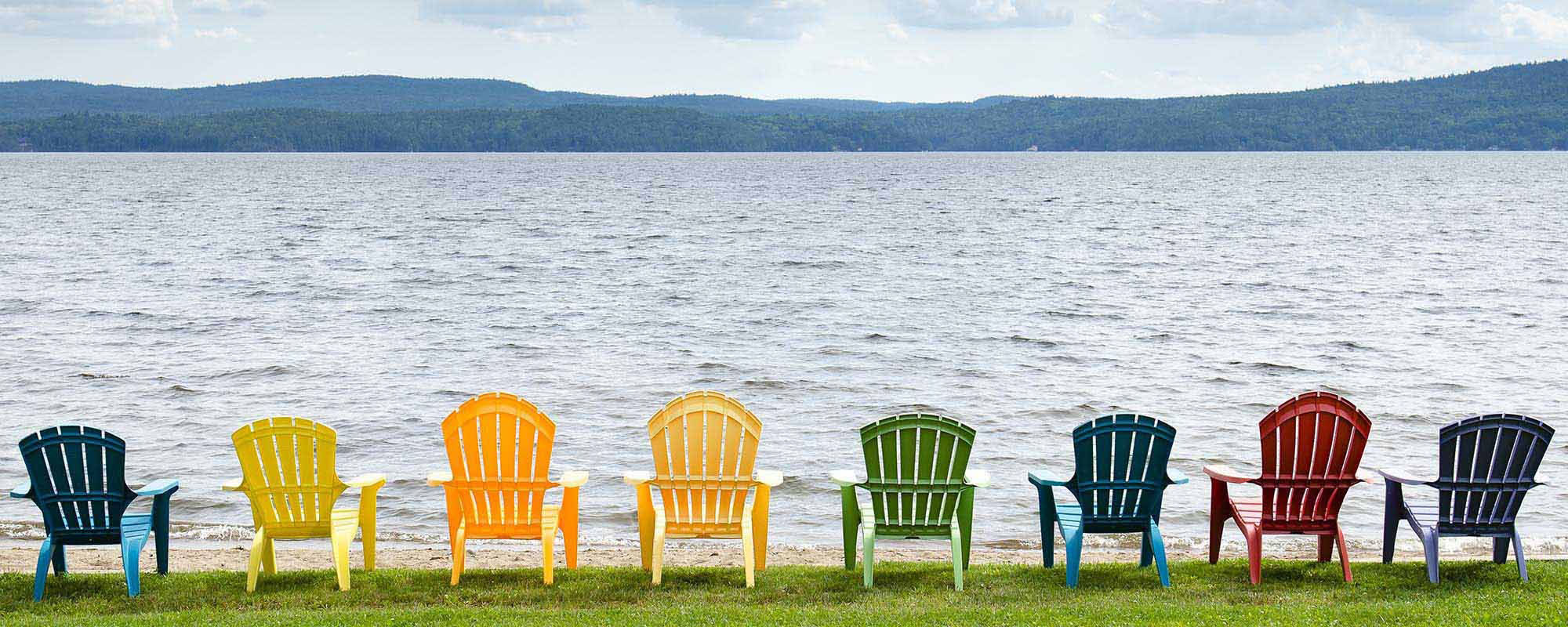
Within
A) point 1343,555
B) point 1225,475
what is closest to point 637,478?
point 1225,475

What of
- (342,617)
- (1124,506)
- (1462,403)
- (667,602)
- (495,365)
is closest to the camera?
(342,617)

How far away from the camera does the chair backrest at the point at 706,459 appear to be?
7242 mm

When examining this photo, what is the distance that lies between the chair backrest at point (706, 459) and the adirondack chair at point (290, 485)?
5.32 feet

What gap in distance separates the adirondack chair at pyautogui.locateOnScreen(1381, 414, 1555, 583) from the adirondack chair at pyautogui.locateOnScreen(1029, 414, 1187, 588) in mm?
1270

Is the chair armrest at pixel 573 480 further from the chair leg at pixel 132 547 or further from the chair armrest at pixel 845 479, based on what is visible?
the chair leg at pixel 132 547

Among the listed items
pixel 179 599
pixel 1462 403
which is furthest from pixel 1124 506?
pixel 1462 403

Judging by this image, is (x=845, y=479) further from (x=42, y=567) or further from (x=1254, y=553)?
(x=42, y=567)

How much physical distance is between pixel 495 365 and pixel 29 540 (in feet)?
30.7

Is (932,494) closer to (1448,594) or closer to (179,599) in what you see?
(1448,594)

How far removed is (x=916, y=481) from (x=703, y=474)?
3.69ft

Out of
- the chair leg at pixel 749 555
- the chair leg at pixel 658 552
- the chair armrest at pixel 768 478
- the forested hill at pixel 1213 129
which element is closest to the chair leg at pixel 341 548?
the chair leg at pixel 658 552

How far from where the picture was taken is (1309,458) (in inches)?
281

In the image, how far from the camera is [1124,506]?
23.2 ft

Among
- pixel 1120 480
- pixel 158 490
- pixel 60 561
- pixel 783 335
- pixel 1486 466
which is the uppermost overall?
pixel 1486 466
